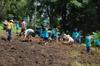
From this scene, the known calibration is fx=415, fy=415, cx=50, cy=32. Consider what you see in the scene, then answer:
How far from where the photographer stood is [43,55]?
2275 cm

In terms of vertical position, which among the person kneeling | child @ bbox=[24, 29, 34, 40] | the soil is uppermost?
child @ bbox=[24, 29, 34, 40]

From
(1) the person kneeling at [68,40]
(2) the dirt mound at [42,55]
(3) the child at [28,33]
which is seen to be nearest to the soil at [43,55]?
(2) the dirt mound at [42,55]

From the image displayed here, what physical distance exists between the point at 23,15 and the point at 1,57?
5002cm

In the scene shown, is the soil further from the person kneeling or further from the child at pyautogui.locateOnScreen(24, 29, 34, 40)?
the child at pyautogui.locateOnScreen(24, 29, 34, 40)

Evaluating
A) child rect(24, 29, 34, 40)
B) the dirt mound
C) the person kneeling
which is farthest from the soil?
child rect(24, 29, 34, 40)

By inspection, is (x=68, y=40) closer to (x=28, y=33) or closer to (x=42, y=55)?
(x=28, y=33)

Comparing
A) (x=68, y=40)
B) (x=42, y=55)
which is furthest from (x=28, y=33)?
(x=42, y=55)

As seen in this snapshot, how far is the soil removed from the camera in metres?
20.6

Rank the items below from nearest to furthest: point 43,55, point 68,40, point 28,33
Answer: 1. point 43,55
2. point 68,40
3. point 28,33

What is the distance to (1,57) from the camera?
2108 cm

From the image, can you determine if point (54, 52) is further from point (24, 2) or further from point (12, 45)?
point (24, 2)

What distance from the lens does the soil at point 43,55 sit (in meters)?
20.6

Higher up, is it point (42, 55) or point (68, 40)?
point (68, 40)

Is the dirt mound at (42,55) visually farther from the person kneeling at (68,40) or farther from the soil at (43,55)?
the person kneeling at (68,40)
